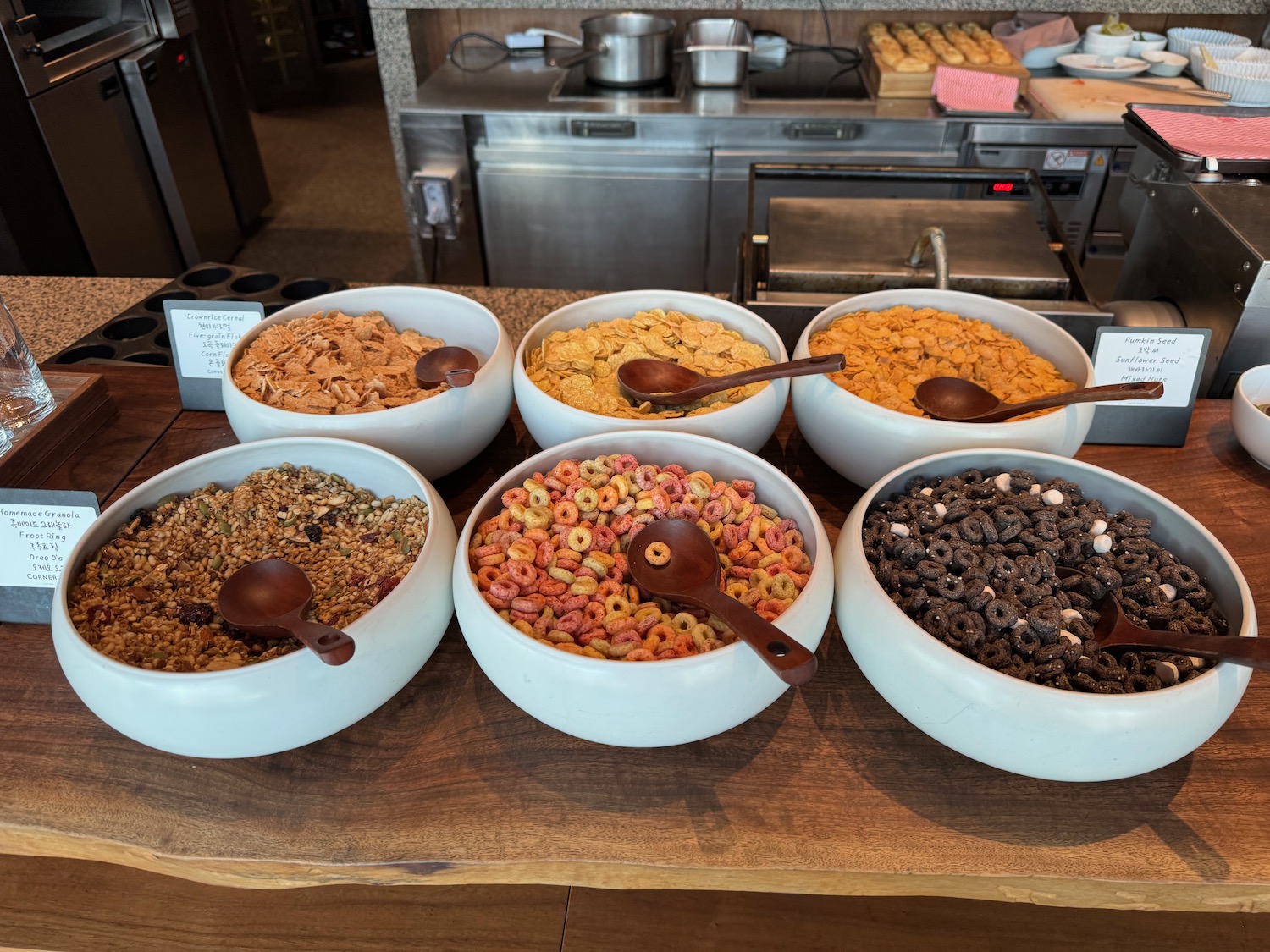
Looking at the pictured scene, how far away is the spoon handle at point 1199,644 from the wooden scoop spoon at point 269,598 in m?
0.65

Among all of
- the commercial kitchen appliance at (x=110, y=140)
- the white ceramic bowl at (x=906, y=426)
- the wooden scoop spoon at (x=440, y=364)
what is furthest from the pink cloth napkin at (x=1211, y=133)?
the commercial kitchen appliance at (x=110, y=140)

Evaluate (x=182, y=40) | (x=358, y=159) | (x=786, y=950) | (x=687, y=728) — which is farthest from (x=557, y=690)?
(x=358, y=159)

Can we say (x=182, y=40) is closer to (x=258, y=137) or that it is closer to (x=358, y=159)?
(x=358, y=159)

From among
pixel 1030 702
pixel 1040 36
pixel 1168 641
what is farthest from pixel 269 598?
pixel 1040 36

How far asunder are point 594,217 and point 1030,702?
7.97 feet

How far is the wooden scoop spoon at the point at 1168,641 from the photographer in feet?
2.02

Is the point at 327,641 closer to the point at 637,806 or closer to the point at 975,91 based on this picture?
the point at 637,806

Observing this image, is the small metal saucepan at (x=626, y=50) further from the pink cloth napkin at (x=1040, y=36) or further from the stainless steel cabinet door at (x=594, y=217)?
the pink cloth napkin at (x=1040, y=36)

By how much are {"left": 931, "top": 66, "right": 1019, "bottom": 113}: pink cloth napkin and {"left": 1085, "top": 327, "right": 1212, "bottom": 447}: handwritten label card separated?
1784mm

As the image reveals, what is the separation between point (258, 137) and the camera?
195 inches

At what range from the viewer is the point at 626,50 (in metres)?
2.65

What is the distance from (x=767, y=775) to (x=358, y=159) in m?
4.78

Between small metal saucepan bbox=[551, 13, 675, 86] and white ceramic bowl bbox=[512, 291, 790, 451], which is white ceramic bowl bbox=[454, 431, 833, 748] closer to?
white ceramic bowl bbox=[512, 291, 790, 451]

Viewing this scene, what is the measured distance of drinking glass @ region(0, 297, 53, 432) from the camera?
3.35ft
